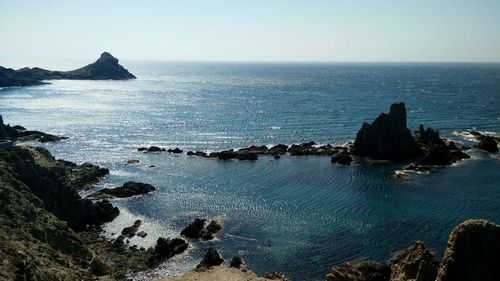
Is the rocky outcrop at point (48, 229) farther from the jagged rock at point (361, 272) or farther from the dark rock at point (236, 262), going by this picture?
the jagged rock at point (361, 272)

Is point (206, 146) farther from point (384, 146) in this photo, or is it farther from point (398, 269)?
point (398, 269)

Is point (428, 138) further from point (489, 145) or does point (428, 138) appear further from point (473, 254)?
point (473, 254)

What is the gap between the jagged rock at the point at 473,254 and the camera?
100 ft

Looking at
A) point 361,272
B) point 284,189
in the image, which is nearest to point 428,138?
point 284,189

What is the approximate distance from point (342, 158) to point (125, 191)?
4325 centimetres

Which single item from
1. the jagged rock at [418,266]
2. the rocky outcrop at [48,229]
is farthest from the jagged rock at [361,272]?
the rocky outcrop at [48,229]

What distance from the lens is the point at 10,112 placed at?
Result: 163m

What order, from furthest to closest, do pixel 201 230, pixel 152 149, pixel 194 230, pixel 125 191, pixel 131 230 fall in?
pixel 152 149
pixel 125 191
pixel 131 230
pixel 201 230
pixel 194 230

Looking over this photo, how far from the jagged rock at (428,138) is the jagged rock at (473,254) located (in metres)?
72.0

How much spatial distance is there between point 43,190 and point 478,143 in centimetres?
9251

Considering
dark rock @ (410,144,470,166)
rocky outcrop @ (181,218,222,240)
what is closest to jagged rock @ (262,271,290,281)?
rocky outcrop @ (181,218,222,240)

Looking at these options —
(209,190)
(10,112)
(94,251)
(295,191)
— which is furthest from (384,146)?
(10,112)

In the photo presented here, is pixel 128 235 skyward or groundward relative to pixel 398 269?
groundward

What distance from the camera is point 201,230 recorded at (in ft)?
198
